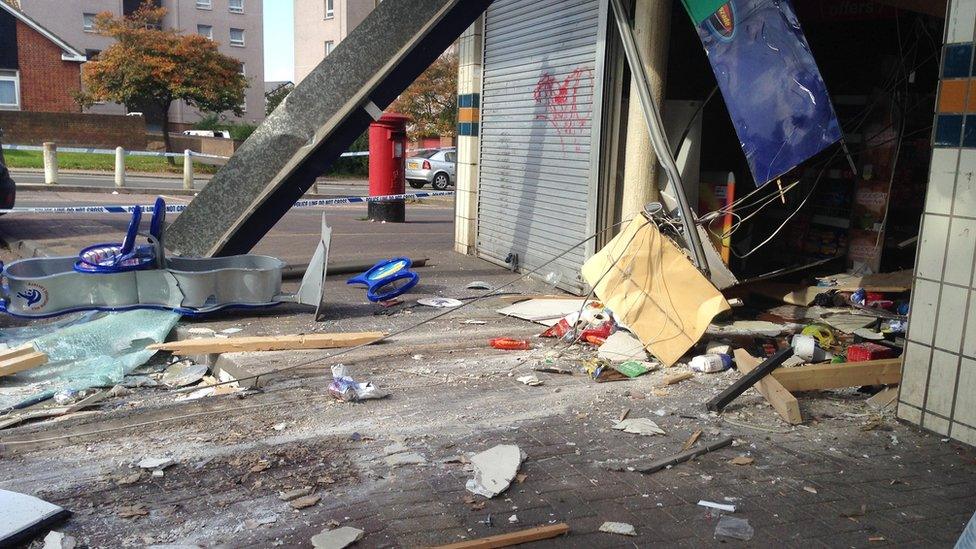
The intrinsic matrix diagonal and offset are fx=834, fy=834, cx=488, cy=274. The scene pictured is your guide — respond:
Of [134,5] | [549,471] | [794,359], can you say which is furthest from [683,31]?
[134,5]

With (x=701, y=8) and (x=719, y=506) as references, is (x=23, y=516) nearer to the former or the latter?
(x=719, y=506)

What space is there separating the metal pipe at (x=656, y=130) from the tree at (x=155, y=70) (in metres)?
29.4

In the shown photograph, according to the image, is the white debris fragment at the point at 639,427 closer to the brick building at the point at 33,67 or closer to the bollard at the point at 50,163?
the bollard at the point at 50,163

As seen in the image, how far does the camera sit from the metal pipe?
711cm

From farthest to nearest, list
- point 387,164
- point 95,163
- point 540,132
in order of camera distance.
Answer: point 95,163 → point 387,164 → point 540,132

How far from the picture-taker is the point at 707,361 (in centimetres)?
622

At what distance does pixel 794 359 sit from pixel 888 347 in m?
0.73

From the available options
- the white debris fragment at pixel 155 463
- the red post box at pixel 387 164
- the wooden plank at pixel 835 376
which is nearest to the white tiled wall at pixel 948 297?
the wooden plank at pixel 835 376

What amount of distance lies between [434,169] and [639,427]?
25074 millimetres

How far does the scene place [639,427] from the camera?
5.04 metres

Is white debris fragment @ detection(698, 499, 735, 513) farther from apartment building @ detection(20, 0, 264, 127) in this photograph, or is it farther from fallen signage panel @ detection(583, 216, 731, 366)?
apartment building @ detection(20, 0, 264, 127)

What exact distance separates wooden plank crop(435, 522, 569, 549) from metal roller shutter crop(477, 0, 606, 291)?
18.2ft

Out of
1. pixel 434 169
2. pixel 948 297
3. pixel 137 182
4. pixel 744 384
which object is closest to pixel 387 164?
pixel 744 384

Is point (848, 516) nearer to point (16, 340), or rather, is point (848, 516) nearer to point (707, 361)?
point (707, 361)
